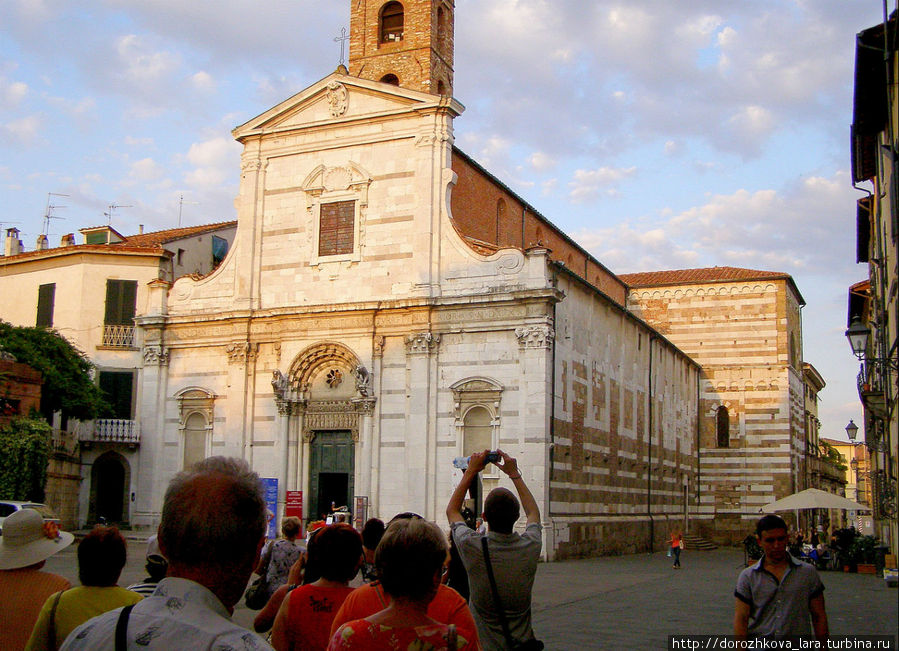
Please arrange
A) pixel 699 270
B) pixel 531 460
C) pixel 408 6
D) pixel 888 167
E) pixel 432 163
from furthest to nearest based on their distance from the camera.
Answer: pixel 699 270
pixel 408 6
pixel 432 163
pixel 531 460
pixel 888 167

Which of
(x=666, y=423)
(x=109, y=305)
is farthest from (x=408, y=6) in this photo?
(x=666, y=423)

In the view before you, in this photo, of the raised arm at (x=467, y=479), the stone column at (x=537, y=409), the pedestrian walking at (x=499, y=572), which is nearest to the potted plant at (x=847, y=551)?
the stone column at (x=537, y=409)

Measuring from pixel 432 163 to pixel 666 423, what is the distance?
56.6 feet

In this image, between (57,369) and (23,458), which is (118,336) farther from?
(23,458)

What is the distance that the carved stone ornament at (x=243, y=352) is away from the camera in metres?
29.5

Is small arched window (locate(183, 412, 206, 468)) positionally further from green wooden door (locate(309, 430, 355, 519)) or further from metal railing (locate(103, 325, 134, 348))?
green wooden door (locate(309, 430, 355, 519))

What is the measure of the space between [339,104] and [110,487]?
14305 millimetres

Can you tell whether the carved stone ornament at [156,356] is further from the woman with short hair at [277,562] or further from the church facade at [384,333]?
the woman with short hair at [277,562]

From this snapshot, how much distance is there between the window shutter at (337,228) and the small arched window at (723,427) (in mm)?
23717

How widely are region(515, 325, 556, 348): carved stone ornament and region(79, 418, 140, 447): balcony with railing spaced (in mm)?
13013

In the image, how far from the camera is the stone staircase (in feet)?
135

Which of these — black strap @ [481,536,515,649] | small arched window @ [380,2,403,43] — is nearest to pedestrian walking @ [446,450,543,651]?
black strap @ [481,536,515,649]

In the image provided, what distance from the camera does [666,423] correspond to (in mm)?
39594

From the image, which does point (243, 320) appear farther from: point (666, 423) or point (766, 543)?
point (766, 543)
